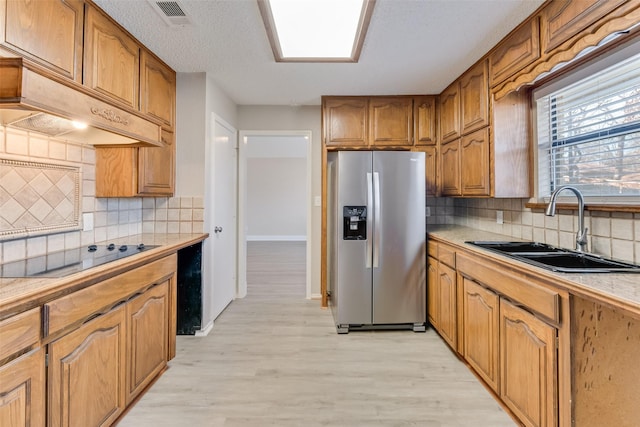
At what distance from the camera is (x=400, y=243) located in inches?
110

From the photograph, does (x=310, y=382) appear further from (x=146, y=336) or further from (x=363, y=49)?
(x=363, y=49)

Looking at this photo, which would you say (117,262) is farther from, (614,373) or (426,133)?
(426,133)

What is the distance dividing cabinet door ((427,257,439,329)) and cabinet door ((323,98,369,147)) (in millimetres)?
1438

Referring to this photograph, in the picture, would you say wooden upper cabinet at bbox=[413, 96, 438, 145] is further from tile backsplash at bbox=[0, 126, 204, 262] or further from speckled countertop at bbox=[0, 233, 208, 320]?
speckled countertop at bbox=[0, 233, 208, 320]

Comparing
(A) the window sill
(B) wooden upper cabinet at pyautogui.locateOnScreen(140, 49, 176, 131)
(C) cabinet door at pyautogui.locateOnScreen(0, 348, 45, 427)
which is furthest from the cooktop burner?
(A) the window sill

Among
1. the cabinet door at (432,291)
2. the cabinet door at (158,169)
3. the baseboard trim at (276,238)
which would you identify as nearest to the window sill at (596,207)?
the cabinet door at (432,291)

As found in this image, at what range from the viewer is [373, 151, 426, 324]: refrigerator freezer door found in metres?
2.78

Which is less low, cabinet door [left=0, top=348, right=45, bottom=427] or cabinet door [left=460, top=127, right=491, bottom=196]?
cabinet door [left=460, top=127, right=491, bottom=196]

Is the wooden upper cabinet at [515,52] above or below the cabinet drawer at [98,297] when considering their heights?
above

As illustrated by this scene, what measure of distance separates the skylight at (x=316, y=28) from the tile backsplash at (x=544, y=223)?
179 cm

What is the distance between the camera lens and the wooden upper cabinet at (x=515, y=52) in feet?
5.98

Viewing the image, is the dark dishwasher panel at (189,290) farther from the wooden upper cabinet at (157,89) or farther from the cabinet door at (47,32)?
the cabinet door at (47,32)

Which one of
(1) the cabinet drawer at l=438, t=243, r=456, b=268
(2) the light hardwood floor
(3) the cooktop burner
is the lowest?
(2) the light hardwood floor

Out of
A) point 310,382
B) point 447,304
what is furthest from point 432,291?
point 310,382
